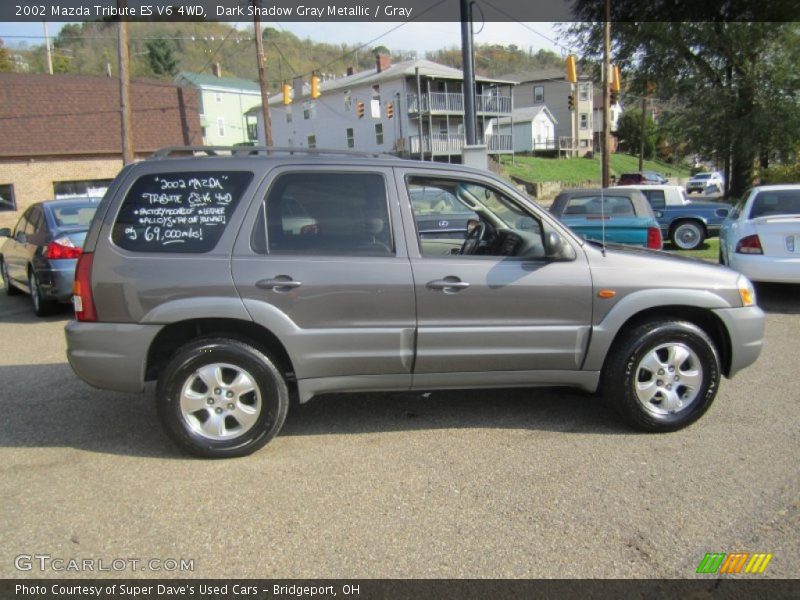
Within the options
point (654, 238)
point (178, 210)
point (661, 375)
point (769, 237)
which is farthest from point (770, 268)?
point (178, 210)

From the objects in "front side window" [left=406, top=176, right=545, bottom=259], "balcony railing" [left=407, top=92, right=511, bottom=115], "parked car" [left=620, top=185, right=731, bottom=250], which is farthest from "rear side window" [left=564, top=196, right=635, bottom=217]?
"balcony railing" [left=407, top=92, right=511, bottom=115]

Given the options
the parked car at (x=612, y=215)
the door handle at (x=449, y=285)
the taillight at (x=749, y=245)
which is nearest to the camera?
the door handle at (x=449, y=285)

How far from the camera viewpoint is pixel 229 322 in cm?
405

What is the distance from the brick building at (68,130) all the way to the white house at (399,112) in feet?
55.9

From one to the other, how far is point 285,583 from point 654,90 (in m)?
29.6

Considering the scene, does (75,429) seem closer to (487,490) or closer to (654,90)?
(487,490)

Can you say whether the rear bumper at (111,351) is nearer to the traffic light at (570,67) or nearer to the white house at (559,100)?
the traffic light at (570,67)

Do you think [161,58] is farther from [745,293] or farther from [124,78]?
[745,293]

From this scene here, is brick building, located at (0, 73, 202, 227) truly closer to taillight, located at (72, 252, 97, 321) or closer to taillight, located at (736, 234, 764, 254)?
taillight, located at (72, 252, 97, 321)

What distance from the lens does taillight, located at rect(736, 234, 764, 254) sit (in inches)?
318

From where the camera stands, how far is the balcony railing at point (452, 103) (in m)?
44.9

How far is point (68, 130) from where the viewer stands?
25406mm

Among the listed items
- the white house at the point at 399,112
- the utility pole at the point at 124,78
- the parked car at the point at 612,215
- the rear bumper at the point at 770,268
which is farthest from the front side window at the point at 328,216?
the white house at the point at 399,112

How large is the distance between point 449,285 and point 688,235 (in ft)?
40.7
